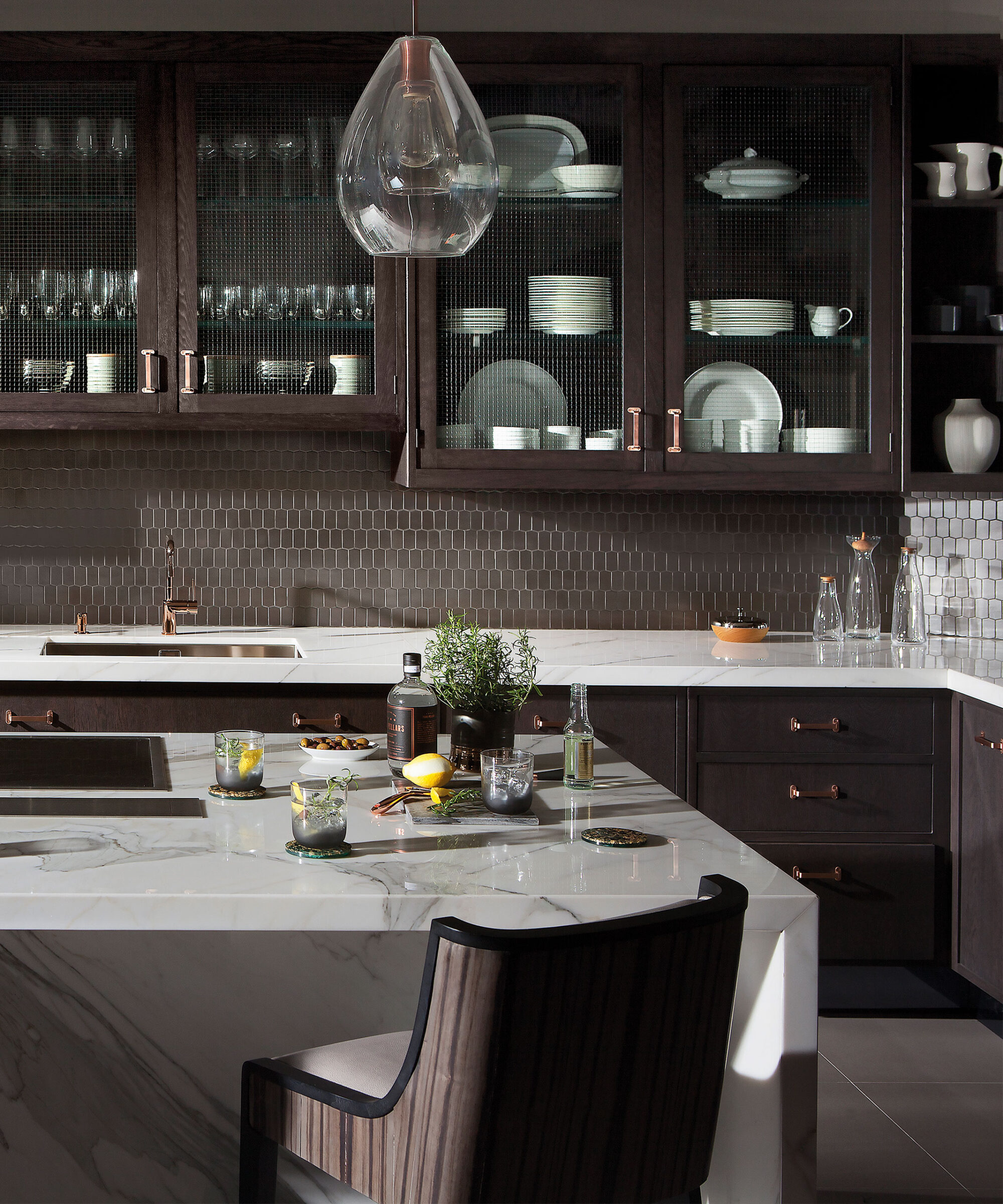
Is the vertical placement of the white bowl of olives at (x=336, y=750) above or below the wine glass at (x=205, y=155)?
below

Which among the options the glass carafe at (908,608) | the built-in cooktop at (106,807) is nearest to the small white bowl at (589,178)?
the glass carafe at (908,608)

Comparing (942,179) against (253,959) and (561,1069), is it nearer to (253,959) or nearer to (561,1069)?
(253,959)

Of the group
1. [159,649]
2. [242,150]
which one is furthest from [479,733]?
[242,150]

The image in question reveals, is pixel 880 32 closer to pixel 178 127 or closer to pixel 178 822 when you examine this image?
pixel 178 127

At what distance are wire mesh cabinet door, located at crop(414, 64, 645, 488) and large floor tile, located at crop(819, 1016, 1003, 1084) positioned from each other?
5.40 ft

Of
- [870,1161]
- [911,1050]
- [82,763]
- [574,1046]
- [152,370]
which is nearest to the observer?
[574,1046]

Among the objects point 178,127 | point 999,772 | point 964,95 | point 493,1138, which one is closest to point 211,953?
point 493,1138

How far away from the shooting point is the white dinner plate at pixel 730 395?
347 centimetres

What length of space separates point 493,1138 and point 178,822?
758 millimetres

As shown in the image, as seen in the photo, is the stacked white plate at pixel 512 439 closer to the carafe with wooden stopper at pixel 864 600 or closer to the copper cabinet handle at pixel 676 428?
the copper cabinet handle at pixel 676 428

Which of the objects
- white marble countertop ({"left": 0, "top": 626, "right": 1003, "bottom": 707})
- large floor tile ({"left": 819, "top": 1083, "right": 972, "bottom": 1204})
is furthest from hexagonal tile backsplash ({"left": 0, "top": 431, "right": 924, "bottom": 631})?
large floor tile ({"left": 819, "top": 1083, "right": 972, "bottom": 1204})

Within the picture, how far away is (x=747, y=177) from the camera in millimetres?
3445

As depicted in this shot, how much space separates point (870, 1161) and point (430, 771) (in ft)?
4.44

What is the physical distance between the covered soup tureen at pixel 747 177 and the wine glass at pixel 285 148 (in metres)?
1.18
